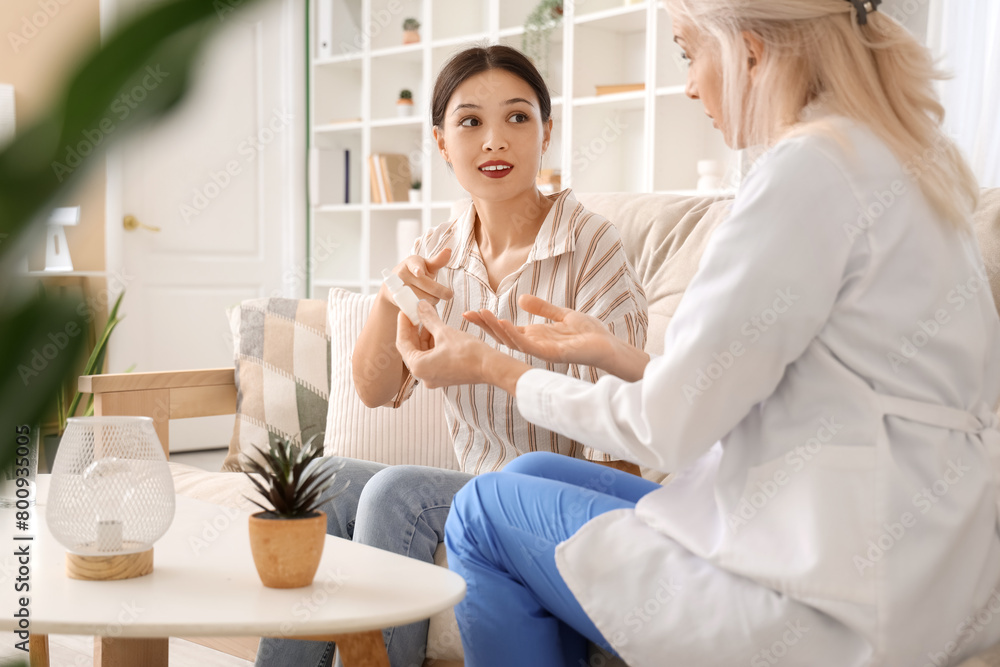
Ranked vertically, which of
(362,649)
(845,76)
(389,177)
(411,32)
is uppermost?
(411,32)

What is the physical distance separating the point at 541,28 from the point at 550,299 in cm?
226

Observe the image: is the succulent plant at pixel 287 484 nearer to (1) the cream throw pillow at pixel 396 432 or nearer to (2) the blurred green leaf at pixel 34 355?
(2) the blurred green leaf at pixel 34 355

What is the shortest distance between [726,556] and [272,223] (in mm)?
3787

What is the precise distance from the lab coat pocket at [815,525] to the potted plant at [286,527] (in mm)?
443

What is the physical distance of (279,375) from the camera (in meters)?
2.17

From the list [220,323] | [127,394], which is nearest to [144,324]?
[220,323]

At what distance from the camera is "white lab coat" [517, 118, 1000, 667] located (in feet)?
2.84

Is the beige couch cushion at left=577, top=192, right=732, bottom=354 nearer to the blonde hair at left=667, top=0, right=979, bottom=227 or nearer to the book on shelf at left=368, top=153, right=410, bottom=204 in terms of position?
the blonde hair at left=667, top=0, right=979, bottom=227

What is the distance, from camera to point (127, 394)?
201 cm

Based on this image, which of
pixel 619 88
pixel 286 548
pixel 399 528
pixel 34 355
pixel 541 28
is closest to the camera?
pixel 34 355

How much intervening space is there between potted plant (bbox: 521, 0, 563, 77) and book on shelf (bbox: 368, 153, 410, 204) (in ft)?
3.14

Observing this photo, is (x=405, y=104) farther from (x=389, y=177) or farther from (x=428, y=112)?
(x=389, y=177)

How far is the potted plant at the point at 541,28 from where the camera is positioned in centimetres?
352

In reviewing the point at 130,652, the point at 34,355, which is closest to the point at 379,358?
the point at 130,652
